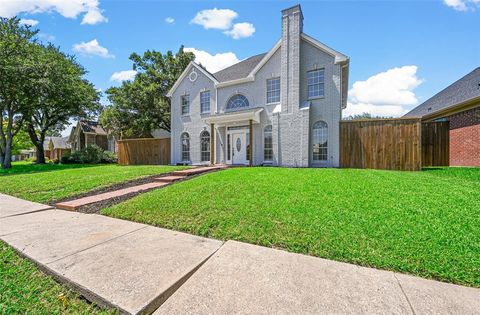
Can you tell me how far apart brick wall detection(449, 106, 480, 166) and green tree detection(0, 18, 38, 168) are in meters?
27.6

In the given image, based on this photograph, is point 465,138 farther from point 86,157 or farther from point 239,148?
point 86,157

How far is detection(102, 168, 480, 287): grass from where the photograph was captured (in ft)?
9.16

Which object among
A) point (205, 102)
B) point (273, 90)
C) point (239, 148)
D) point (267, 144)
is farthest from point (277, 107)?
point (205, 102)

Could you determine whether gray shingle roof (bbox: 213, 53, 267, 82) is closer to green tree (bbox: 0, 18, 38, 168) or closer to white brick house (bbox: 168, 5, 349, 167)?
white brick house (bbox: 168, 5, 349, 167)

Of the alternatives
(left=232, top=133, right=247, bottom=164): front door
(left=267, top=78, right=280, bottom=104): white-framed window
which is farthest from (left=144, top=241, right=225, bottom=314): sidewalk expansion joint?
(left=267, top=78, right=280, bottom=104): white-framed window

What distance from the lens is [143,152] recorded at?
18.2m

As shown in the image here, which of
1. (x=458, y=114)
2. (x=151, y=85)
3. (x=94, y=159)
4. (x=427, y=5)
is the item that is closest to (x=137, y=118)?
(x=151, y=85)

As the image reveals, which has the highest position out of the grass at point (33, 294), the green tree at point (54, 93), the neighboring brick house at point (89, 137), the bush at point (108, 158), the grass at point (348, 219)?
the green tree at point (54, 93)

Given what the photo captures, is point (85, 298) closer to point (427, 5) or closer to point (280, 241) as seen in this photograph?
point (280, 241)

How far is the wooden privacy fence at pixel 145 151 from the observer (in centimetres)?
1775

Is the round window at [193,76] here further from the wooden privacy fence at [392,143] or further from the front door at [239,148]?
the wooden privacy fence at [392,143]

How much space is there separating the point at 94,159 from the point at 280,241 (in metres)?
25.3

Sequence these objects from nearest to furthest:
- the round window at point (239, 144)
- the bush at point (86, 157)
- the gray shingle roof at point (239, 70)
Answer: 1. the round window at point (239, 144)
2. the gray shingle roof at point (239, 70)
3. the bush at point (86, 157)

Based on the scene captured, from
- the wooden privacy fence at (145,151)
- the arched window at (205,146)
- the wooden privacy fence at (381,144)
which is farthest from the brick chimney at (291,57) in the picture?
the wooden privacy fence at (145,151)
